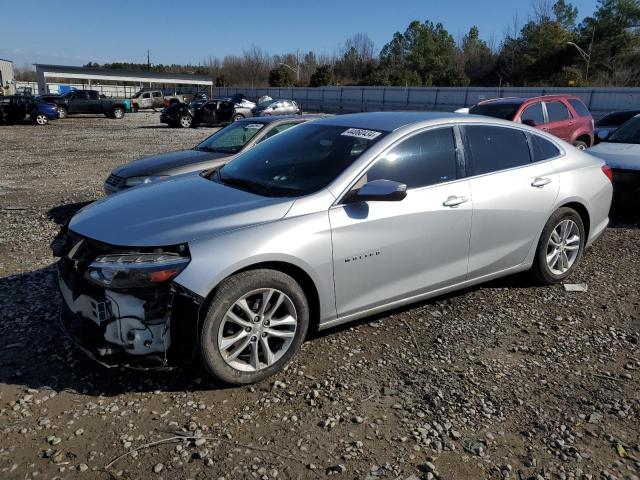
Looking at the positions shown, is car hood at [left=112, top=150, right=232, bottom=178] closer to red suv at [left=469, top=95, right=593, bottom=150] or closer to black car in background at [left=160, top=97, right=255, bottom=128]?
red suv at [left=469, top=95, right=593, bottom=150]

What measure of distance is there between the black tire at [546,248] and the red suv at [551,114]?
570 cm

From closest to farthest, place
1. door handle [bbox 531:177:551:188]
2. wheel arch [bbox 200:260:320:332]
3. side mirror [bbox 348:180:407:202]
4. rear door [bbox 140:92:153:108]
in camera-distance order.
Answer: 1. wheel arch [bbox 200:260:320:332]
2. side mirror [bbox 348:180:407:202]
3. door handle [bbox 531:177:551:188]
4. rear door [bbox 140:92:153:108]

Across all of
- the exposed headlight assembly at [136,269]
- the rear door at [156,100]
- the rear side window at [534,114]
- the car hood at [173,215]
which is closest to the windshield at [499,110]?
A: the rear side window at [534,114]

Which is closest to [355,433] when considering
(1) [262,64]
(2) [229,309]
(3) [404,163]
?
(2) [229,309]

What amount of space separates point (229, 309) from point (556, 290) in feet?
10.9

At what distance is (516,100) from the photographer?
10.8 meters

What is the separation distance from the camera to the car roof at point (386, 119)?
412 cm

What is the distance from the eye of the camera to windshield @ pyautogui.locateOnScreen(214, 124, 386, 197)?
3.74 m

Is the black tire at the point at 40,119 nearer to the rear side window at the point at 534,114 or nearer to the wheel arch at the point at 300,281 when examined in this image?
the rear side window at the point at 534,114

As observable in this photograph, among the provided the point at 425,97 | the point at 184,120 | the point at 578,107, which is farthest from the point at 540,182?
the point at 425,97

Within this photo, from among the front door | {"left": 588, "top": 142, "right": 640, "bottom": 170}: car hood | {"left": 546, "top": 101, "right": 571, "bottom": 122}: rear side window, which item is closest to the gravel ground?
the front door

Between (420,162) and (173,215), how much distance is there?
1.85m

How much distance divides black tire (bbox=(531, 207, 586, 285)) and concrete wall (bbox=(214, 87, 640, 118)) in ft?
82.9

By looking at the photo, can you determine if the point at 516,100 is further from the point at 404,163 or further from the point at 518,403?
the point at 518,403
